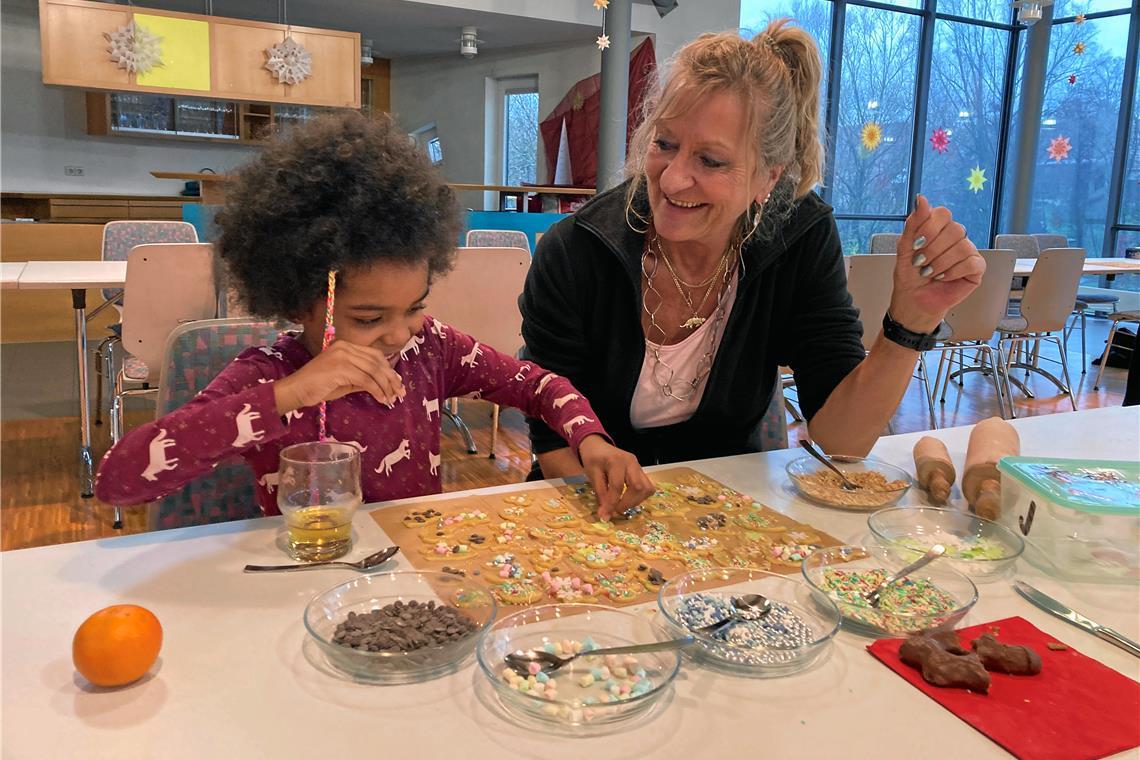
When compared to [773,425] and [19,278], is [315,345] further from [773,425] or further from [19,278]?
[19,278]

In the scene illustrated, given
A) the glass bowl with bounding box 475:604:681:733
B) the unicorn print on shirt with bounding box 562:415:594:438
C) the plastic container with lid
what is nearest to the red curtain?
the unicorn print on shirt with bounding box 562:415:594:438

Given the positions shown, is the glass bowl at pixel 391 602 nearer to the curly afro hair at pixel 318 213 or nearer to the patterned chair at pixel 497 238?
the curly afro hair at pixel 318 213

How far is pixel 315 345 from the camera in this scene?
51.2 inches

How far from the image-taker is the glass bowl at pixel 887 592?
2.78 ft

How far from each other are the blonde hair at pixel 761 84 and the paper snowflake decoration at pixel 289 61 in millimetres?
5446

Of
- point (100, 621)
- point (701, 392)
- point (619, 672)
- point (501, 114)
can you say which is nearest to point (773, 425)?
point (701, 392)

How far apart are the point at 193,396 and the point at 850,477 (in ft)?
3.37

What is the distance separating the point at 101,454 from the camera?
3582mm

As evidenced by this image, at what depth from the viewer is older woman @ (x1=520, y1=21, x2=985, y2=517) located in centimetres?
148

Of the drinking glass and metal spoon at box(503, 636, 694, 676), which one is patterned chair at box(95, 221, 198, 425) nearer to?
the drinking glass

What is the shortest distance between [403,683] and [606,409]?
0.97 meters

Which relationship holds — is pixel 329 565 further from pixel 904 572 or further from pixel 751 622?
pixel 904 572

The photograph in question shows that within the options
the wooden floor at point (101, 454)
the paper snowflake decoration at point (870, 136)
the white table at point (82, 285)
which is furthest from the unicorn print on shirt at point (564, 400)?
the paper snowflake decoration at point (870, 136)

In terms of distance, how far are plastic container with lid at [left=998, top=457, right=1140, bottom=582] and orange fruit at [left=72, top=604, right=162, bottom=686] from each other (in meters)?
0.98
